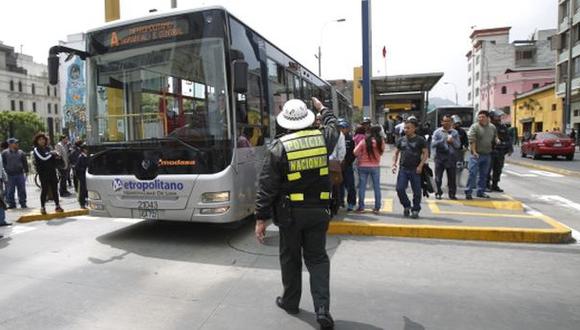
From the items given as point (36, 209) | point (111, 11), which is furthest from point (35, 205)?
point (111, 11)

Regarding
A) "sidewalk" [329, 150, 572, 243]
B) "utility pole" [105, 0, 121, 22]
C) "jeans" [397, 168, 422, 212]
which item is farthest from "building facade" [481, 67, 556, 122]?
"utility pole" [105, 0, 121, 22]

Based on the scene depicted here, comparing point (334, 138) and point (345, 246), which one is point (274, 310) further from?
point (345, 246)

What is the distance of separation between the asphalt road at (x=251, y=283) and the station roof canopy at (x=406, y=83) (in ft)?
45.6

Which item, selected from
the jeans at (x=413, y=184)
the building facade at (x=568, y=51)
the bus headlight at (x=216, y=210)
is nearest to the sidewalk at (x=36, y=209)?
the bus headlight at (x=216, y=210)

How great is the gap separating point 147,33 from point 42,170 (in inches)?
170

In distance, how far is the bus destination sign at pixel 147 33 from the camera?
19.9 ft

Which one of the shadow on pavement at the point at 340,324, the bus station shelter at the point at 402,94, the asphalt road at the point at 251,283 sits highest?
the bus station shelter at the point at 402,94

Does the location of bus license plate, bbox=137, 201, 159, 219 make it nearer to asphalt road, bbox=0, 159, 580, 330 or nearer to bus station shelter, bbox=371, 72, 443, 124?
asphalt road, bbox=0, 159, 580, 330

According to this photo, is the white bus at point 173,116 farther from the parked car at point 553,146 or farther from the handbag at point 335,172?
the parked car at point 553,146

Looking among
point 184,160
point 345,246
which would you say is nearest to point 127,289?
point 184,160

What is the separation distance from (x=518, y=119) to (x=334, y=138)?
60.1m

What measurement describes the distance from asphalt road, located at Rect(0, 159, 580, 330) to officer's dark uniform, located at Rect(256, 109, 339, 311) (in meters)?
0.54

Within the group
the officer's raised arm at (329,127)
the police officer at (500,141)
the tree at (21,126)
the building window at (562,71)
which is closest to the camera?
the officer's raised arm at (329,127)

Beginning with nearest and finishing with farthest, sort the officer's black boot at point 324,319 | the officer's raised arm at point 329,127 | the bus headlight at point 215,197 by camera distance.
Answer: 1. the officer's black boot at point 324,319
2. the officer's raised arm at point 329,127
3. the bus headlight at point 215,197
